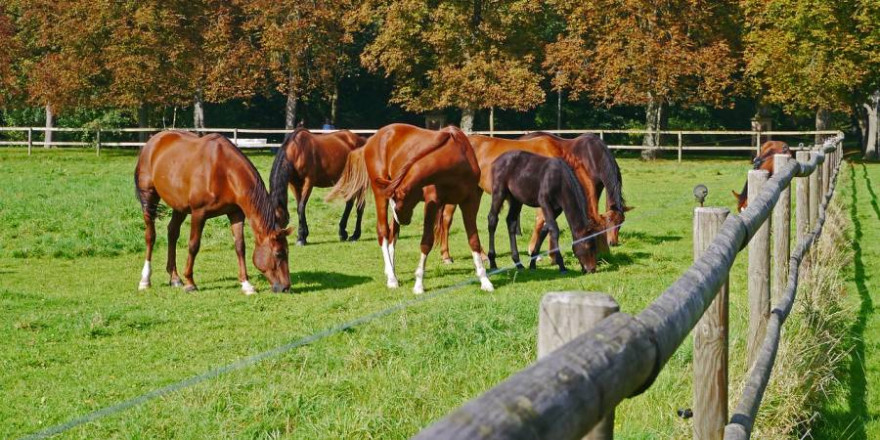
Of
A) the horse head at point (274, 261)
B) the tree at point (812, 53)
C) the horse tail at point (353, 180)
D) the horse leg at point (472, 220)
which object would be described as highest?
the tree at point (812, 53)

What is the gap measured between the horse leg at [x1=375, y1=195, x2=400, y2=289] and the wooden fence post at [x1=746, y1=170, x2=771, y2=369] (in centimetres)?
665

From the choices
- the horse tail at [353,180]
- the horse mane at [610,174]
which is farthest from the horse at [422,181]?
the horse tail at [353,180]

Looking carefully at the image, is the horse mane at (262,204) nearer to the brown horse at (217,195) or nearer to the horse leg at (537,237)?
the brown horse at (217,195)

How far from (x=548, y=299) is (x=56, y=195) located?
1935 centimetres

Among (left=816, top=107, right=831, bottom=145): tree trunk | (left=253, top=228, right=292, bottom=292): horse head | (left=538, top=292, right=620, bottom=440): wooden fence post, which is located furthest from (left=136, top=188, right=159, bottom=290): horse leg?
(left=816, top=107, right=831, bottom=145): tree trunk

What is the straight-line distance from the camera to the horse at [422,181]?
11.6 meters

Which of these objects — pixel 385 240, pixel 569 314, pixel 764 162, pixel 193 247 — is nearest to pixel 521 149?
pixel 385 240

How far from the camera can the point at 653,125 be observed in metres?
45.5

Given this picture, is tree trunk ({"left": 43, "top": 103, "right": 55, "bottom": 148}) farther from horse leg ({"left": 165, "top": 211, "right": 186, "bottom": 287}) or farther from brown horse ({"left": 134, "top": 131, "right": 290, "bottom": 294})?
brown horse ({"left": 134, "top": 131, "right": 290, "bottom": 294})

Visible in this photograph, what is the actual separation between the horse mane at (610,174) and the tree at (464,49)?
28.0 meters

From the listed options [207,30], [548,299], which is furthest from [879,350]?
[207,30]

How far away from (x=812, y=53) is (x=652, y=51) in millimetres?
5972

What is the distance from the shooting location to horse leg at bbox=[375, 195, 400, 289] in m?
11.8

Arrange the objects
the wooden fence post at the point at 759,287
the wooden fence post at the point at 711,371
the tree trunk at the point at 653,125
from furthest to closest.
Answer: the tree trunk at the point at 653,125, the wooden fence post at the point at 759,287, the wooden fence post at the point at 711,371
